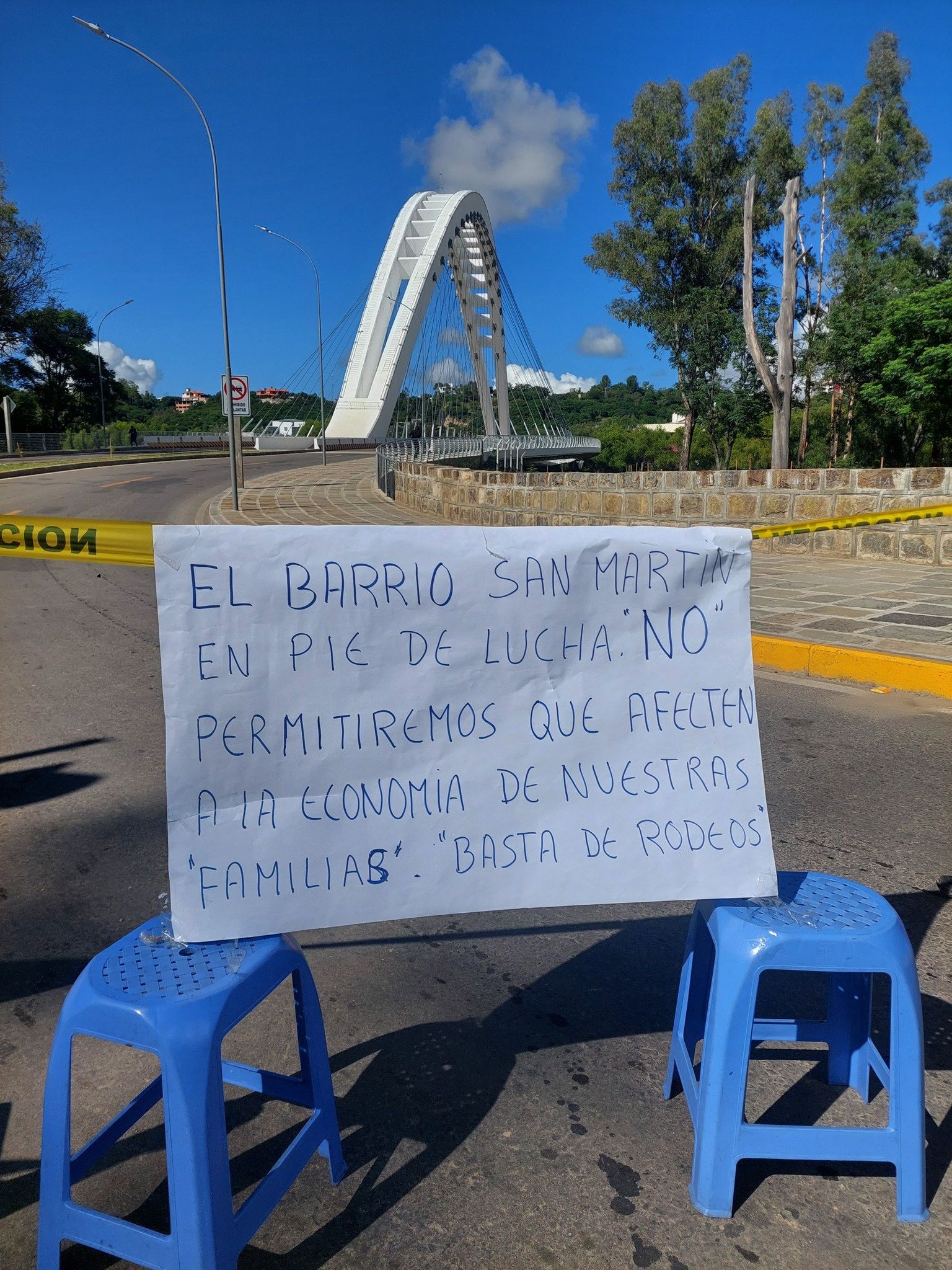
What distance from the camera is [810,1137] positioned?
180 cm

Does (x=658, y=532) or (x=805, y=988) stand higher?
(x=658, y=532)

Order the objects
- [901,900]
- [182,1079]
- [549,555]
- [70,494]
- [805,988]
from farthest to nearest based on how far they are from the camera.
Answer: [70,494] → [901,900] → [805,988] → [549,555] → [182,1079]

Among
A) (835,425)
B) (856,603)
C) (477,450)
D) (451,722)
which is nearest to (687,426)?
(835,425)

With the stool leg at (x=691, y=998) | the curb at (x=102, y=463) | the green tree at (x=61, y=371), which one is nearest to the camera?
the stool leg at (x=691, y=998)

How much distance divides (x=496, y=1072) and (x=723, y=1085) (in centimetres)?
67

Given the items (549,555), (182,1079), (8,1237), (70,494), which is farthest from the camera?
(70,494)

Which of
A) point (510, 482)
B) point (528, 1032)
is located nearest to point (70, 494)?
point (510, 482)

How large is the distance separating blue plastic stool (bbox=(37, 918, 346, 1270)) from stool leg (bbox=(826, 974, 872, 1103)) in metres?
1.28

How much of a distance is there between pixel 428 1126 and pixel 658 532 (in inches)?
57.3

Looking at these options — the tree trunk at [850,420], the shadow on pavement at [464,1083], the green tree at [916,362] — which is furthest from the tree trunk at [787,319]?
the shadow on pavement at [464,1083]

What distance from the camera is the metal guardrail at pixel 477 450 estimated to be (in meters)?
22.2

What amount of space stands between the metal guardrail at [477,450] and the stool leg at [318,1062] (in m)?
17.4

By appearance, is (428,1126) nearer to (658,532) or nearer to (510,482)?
(658,532)

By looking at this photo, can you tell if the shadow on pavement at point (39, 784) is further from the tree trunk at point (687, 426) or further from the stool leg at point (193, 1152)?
the tree trunk at point (687, 426)
